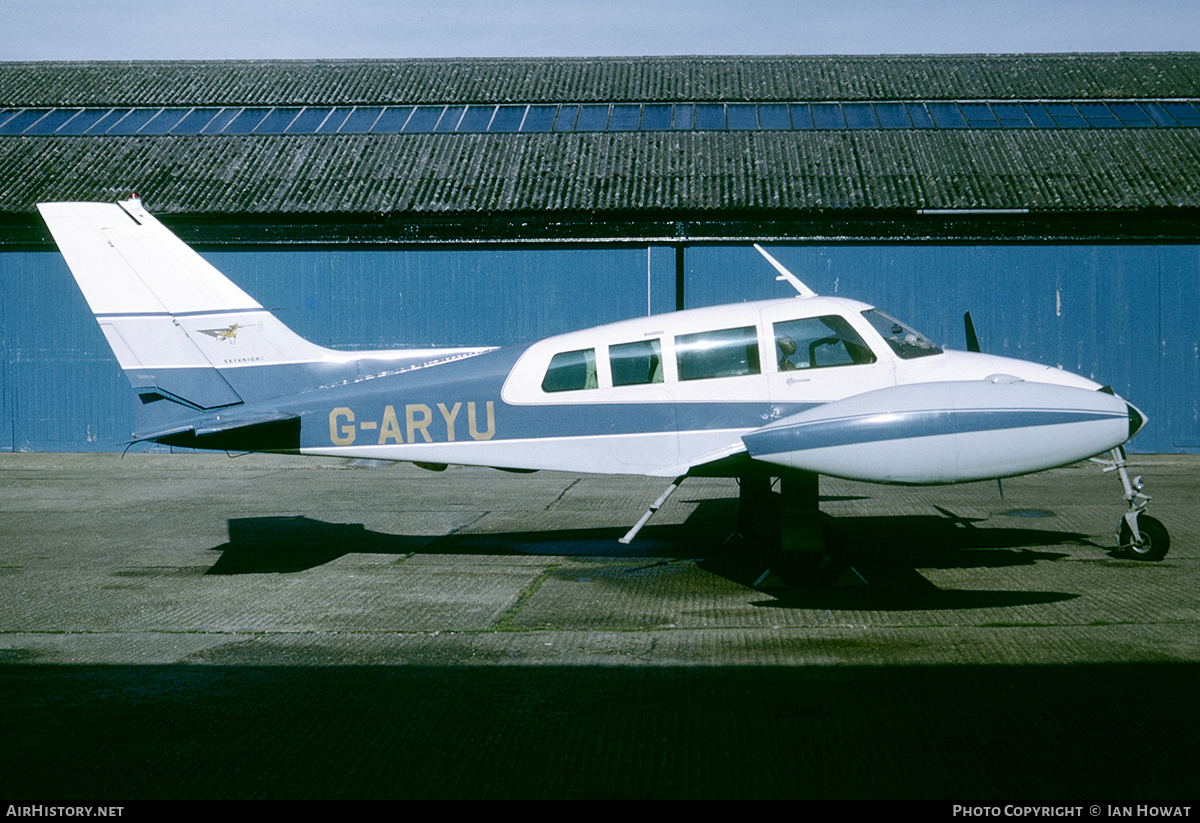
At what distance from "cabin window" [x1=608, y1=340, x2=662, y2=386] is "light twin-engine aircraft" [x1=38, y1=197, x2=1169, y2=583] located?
0.6 inches

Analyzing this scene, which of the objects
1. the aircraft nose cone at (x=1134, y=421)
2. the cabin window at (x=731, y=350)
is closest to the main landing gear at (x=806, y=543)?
the cabin window at (x=731, y=350)

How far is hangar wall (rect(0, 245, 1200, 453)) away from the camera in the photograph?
58.6 feet

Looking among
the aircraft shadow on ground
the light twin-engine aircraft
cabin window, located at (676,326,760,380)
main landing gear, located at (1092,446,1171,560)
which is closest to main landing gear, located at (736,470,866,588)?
the aircraft shadow on ground

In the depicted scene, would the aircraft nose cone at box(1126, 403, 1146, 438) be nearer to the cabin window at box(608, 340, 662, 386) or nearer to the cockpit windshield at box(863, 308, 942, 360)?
the cockpit windshield at box(863, 308, 942, 360)

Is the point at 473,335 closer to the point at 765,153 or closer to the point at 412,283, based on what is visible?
the point at 412,283

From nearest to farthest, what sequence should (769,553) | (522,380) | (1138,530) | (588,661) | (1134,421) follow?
(588,661)
(1134,421)
(522,380)
(1138,530)
(769,553)

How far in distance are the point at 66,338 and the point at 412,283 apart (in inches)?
258

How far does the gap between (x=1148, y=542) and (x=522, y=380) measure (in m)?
5.40

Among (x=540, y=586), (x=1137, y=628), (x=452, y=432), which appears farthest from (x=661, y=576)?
(x=1137, y=628)

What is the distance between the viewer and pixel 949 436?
6.73 m

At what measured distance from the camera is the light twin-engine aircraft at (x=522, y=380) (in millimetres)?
8164

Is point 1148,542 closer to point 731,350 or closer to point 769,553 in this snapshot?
point 769,553

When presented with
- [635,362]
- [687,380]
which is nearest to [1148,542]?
[687,380]

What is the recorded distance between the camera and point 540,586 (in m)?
7.99
